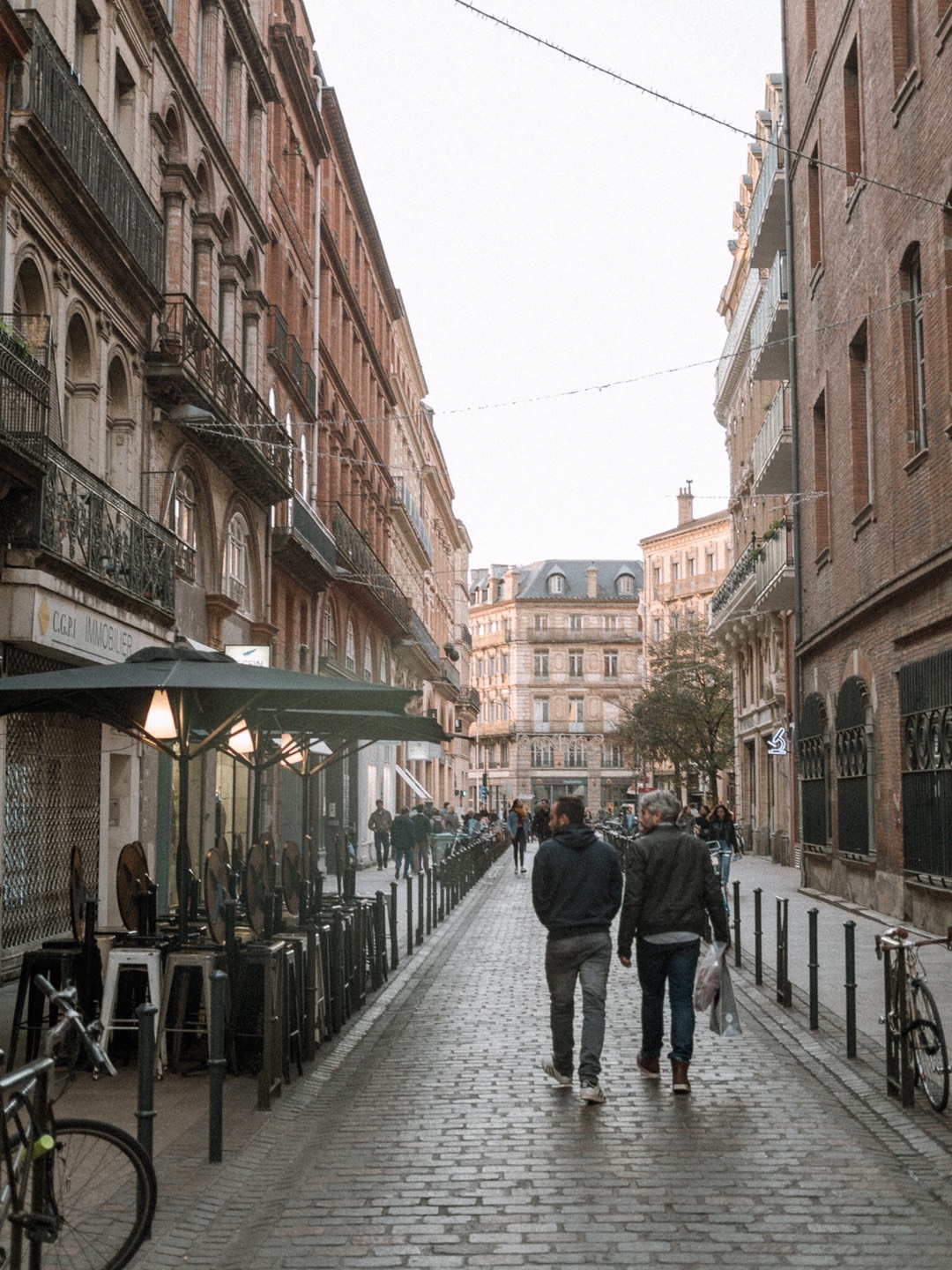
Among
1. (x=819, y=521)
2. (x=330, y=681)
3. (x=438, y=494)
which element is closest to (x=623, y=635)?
(x=438, y=494)

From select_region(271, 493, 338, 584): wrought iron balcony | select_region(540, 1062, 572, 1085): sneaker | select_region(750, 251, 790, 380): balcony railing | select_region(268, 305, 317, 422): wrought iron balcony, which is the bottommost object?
select_region(540, 1062, 572, 1085): sneaker

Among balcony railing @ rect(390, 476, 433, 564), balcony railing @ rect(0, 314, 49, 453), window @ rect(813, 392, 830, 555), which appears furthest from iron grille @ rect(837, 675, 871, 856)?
balcony railing @ rect(390, 476, 433, 564)

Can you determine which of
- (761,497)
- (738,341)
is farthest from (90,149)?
(738,341)

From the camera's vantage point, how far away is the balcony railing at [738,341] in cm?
3859

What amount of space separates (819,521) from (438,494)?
48.8 m

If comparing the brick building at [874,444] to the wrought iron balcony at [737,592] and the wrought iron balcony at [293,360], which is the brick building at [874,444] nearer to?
the wrought iron balcony at [293,360]

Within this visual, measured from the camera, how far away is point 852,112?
22.6m

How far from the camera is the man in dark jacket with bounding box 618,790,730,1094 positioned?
9.21 m

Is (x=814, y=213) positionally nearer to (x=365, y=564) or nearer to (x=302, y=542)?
(x=302, y=542)

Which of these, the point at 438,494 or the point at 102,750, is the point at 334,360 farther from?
the point at 438,494

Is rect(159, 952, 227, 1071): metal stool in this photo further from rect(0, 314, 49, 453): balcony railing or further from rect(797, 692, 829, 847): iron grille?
rect(797, 692, 829, 847): iron grille

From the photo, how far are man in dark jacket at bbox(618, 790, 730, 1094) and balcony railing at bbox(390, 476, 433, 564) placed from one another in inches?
1621

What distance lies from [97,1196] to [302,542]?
2460 cm

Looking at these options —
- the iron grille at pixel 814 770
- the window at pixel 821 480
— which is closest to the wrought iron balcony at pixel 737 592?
the iron grille at pixel 814 770
